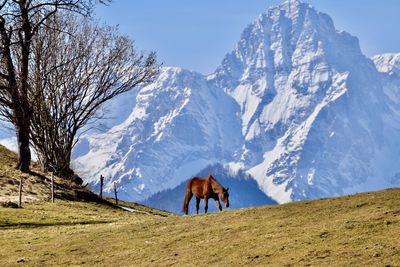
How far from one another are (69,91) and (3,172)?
48.4ft

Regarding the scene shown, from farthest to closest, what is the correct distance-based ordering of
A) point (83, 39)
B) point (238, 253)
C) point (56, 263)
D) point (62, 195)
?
point (83, 39) → point (62, 195) → point (56, 263) → point (238, 253)

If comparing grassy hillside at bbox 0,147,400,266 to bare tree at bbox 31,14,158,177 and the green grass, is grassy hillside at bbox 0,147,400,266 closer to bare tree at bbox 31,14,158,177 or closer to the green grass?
the green grass

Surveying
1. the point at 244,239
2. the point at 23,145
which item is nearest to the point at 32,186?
the point at 23,145

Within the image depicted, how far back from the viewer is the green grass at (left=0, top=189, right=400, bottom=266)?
17.4 m

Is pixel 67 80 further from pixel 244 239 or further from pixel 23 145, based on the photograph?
pixel 244 239

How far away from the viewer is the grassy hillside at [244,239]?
17438mm

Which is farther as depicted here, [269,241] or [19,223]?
[19,223]

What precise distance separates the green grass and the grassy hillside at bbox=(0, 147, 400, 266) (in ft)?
0.06

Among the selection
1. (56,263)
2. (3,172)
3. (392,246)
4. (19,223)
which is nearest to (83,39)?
(3,172)

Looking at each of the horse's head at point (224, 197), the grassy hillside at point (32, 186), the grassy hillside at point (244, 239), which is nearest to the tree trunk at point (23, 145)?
the grassy hillside at point (32, 186)

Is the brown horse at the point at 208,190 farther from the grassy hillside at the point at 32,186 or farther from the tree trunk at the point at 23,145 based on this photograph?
the tree trunk at the point at 23,145

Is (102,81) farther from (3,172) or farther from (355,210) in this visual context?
(355,210)

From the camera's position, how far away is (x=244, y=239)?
20.5m

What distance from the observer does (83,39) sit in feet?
211
